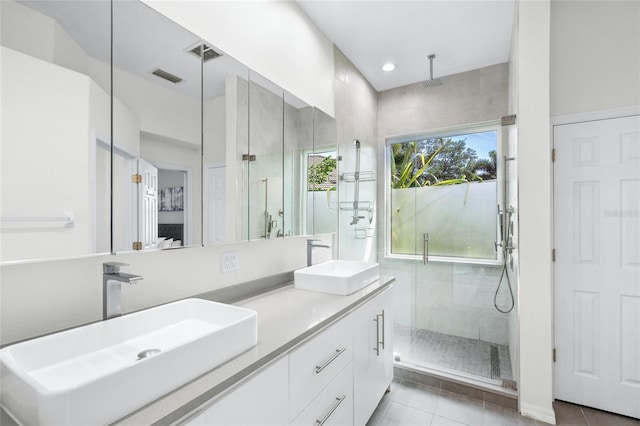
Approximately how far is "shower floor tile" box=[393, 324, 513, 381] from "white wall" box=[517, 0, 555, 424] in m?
0.36

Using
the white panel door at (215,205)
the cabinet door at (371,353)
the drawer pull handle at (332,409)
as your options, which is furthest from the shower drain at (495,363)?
the white panel door at (215,205)

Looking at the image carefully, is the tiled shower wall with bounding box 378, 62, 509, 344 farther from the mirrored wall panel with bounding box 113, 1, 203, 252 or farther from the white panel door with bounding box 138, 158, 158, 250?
the white panel door with bounding box 138, 158, 158, 250

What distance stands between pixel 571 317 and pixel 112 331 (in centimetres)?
270

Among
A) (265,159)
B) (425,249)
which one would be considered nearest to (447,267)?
(425,249)

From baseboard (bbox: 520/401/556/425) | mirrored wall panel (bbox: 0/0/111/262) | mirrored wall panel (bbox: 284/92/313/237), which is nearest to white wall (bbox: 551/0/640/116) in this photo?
mirrored wall panel (bbox: 284/92/313/237)

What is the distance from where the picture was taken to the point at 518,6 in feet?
6.85

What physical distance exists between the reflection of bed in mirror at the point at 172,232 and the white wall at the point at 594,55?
2.55m

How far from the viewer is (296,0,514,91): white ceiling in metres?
2.26

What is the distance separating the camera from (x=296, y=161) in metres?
2.17

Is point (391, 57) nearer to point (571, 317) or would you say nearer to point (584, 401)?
point (571, 317)

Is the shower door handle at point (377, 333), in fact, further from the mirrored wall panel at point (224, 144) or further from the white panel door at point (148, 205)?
the white panel door at point (148, 205)

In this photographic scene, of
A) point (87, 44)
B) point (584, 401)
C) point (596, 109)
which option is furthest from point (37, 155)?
point (584, 401)

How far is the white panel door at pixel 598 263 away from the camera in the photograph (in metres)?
2.02

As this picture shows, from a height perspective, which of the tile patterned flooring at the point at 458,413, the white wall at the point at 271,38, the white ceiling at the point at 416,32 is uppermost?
the white ceiling at the point at 416,32
